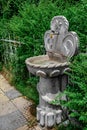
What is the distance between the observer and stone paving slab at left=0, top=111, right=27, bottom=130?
3.54 m

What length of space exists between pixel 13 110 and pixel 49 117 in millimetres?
970

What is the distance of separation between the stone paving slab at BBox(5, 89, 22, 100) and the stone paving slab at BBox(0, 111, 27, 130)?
0.69 meters

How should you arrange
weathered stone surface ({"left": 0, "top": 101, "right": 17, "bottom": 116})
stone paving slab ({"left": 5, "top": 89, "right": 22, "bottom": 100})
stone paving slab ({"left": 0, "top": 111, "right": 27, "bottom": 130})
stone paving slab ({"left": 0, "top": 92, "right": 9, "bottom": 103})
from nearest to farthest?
stone paving slab ({"left": 0, "top": 111, "right": 27, "bottom": 130}) → weathered stone surface ({"left": 0, "top": 101, "right": 17, "bottom": 116}) → stone paving slab ({"left": 0, "top": 92, "right": 9, "bottom": 103}) → stone paving slab ({"left": 5, "top": 89, "right": 22, "bottom": 100})

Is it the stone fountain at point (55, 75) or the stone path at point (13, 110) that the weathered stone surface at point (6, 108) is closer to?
the stone path at point (13, 110)

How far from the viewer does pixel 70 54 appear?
319 cm

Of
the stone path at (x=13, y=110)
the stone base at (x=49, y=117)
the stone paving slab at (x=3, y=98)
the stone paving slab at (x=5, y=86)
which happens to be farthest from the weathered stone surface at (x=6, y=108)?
the stone base at (x=49, y=117)

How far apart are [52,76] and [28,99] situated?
4.61 feet

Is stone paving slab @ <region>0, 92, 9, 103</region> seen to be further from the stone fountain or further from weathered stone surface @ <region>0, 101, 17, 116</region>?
the stone fountain

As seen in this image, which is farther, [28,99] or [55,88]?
[28,99]

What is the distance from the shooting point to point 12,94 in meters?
4.72

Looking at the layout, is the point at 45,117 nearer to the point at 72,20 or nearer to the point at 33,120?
the point at 33,120

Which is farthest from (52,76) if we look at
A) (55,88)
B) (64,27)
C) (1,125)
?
(1,125)

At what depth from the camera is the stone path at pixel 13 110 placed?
3559 mm

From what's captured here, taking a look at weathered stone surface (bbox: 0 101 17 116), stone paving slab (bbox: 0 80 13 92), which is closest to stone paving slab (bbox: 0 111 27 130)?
weathered stone surface (bbox: 0 101 17 116)
